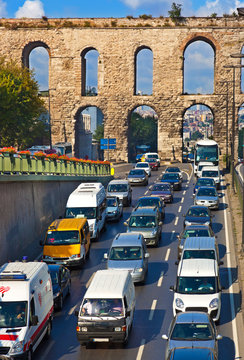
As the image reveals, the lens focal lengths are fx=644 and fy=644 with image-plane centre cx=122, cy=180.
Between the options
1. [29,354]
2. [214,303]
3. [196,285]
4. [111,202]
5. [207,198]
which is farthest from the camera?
[207,198]

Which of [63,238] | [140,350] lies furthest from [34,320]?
[63,238]

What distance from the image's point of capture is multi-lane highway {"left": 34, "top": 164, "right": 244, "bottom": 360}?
22.0 m

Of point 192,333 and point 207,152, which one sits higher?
point 207,152

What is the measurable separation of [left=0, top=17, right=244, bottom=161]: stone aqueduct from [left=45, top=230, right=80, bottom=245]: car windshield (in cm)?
5754

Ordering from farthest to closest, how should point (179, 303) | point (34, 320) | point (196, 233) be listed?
point (196, 233)
point (179, 303)
point (34, 320)

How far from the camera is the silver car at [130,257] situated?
29.6 m

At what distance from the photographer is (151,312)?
26.2m

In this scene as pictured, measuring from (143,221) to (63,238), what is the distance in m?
6.05

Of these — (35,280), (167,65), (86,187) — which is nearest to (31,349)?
(35,280)

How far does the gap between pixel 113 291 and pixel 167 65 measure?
69707mm

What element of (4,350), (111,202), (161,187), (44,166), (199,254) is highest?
(44,166)

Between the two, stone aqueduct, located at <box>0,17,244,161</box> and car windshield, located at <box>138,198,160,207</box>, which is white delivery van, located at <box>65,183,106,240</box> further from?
stone aqueduct, located at <box>0,17,244,161</box>

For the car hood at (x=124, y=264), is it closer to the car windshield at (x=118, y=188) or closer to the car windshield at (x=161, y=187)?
the car windshield at (x=118, y=188)

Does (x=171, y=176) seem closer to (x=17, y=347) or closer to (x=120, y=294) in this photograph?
(x=120, y=294)
